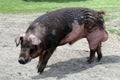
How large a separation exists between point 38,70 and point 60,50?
186 centimetres

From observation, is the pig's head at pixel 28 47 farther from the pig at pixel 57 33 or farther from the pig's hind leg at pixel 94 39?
the pig's hind leg at pixel 94 39

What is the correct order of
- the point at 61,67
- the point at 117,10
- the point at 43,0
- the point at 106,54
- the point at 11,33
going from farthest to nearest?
the point at 43,0 < the point at 117,10 < the point at 11,33 < the point at 106,54 < the point at 61,67

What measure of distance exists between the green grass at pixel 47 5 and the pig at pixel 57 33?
25.9 ft

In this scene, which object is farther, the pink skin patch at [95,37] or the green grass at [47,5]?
the green grass at [47,5]

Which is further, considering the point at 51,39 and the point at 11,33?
the point at 11,33

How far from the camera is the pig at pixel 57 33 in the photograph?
7.23 m

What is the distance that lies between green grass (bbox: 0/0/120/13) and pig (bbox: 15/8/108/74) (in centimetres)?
791

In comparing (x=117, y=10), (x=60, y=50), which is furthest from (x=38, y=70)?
(x=117, y=10)

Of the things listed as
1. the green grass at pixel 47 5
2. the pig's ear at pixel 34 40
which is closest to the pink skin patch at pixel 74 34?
the pig's ear at pixel 34 40

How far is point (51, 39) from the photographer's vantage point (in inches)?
297

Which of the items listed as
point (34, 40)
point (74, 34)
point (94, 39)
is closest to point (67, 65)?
point (74, 34)

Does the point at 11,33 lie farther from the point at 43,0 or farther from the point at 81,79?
the point at 43,0

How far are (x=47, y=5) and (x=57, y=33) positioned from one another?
10.3 m

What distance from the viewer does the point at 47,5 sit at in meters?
17.8
